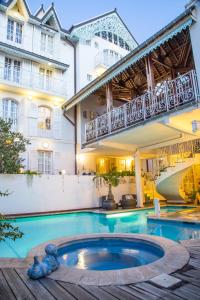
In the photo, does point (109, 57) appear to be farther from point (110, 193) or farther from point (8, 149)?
point (8, 149)

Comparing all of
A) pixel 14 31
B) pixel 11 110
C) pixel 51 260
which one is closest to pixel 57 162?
pixel 11 110

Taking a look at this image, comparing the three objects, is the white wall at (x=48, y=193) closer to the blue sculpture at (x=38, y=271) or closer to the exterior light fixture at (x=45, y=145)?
the exterior light fixture at (x=45, y=145)

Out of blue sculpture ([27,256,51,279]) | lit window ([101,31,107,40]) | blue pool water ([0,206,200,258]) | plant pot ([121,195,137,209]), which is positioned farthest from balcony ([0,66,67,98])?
blue sculpture ([27,256,51,279])

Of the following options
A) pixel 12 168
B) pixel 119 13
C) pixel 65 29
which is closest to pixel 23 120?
pixel 12 168

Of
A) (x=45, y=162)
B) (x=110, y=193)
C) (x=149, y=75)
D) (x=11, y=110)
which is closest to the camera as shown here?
(x=149, y=75)

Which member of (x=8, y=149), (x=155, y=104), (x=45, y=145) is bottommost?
(x=8, y=149)

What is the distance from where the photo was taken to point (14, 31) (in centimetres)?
1481

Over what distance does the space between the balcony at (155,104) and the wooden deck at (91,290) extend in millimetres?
5544

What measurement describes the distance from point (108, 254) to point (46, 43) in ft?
51.4

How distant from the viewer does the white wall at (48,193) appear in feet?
36.2

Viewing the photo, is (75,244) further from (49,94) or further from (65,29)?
(65,29)

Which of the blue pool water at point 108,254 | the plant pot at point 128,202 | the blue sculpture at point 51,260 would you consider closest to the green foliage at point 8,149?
the plant pot at point 128,202

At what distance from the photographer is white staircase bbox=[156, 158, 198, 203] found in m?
12.8

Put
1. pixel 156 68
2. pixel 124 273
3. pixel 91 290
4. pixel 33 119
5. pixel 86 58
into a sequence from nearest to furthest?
pixel 91 290 → pixel 124 273 → pixel 156 68 → pixel 33 119 → pixel 86 58
